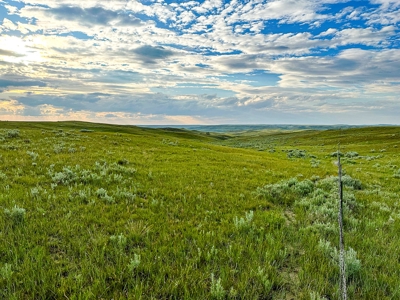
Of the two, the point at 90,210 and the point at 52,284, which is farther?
the point at 90,210

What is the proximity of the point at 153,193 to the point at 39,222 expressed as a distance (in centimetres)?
413

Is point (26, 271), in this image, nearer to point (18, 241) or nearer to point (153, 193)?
point (18, 241)

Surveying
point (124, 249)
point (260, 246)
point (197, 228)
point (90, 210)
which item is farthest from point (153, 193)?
point (260, 246)

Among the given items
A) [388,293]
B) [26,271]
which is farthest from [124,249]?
[388,293]

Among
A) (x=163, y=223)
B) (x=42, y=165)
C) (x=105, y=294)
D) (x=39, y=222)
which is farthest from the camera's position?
(x=42, y=165)

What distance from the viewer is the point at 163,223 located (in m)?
6.86

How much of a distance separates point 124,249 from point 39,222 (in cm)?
254

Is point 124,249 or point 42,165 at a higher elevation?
point 42,165

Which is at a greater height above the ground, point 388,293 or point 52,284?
point 52,284

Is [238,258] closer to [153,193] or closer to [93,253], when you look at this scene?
[93,253]

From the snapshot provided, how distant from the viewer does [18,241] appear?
17.3ft

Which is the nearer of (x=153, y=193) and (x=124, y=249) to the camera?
(x=124, y=249)

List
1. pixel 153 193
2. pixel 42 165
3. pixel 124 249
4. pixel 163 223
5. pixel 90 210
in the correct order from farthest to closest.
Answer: pixel 42 165, pixel 153 193, pixel 90 210, pixel 163 223, pixel 124 249

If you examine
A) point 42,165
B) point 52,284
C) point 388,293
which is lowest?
point 388,293
